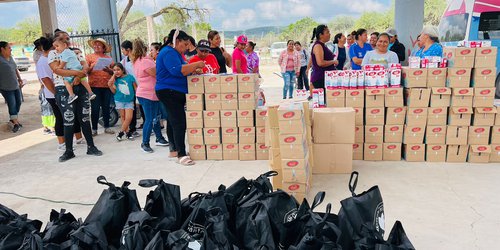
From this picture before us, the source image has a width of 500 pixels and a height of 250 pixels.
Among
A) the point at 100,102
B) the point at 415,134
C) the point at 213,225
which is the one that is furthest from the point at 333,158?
the point at 100,102

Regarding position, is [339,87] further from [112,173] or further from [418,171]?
[112,173]

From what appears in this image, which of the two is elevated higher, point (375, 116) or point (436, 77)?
point (436, 77)

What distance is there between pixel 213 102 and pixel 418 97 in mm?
2412

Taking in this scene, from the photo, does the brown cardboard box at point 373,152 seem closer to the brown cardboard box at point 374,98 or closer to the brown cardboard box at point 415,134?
the brown cardboard box at point 415,134

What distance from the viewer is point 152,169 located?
15.1 ft

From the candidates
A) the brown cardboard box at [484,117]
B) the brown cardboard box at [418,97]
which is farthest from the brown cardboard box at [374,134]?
the brown cardboard box at [484,117]

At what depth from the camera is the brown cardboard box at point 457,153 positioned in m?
4.38

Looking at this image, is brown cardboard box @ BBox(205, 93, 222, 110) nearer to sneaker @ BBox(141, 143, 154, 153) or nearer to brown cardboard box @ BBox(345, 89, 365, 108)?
sneaker @ BBox(141, 143, 154, 153)

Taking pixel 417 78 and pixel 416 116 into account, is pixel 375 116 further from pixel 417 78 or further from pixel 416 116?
pixel 417 78

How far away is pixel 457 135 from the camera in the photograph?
4.35m

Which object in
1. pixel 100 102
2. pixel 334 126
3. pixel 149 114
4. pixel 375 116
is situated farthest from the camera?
pixel 100 102

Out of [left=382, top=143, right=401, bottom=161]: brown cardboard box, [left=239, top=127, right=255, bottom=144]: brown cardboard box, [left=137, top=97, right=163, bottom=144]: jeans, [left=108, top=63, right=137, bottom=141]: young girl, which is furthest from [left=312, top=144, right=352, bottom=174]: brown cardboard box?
[left=108, top=63, right=137, bottom=141]: young girl

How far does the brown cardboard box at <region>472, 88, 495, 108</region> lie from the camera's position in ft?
13.9

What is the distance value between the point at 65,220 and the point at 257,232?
1.10m
